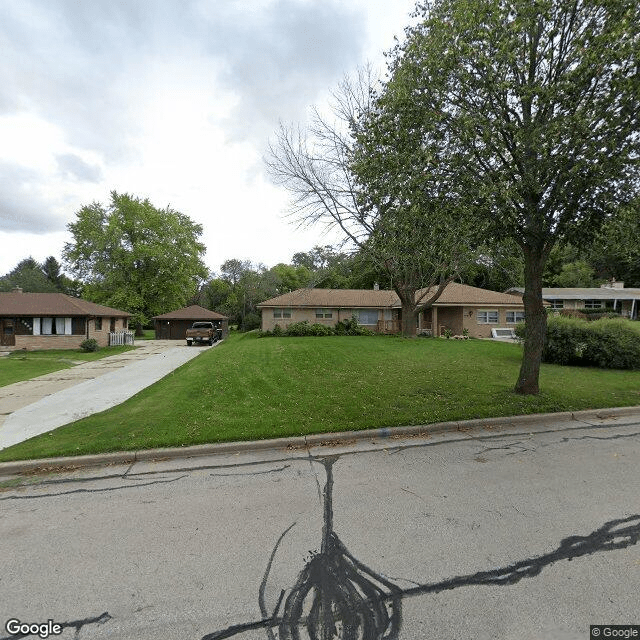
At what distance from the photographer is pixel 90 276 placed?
36906mm

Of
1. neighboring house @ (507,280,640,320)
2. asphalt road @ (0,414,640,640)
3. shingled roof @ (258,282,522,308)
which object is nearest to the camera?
asphalt road @ (0,414,640,640)

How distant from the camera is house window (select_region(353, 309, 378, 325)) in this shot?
30234 millimetres

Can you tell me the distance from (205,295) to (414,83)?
50016 mm

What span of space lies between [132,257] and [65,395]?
30099 mm

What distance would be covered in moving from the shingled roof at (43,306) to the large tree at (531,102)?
23.3 meters

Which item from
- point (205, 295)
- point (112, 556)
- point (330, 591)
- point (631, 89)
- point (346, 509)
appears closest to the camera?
point (330, 591)

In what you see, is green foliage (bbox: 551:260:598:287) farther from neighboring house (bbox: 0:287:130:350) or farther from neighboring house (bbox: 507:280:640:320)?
neighboring house (bbox: 0:287:130:350)

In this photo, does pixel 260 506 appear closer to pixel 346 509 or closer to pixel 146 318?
pixel 346 509

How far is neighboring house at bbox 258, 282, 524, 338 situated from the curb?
825 inches

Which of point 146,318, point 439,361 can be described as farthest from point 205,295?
point 439,361

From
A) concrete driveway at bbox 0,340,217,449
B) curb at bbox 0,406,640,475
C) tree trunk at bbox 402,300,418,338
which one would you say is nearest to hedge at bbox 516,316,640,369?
curb at bbox 0,406,640,475

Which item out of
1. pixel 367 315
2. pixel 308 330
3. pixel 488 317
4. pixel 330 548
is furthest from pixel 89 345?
pixel 488 317

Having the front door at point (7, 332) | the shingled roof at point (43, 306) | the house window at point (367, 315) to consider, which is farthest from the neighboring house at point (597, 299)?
the front door at point (7, 332)

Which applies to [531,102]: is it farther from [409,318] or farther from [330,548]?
[409,318]
